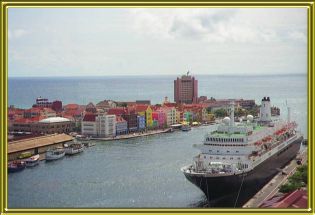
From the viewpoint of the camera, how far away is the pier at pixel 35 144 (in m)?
9.03

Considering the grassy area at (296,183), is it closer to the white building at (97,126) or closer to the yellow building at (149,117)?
the white building at (97,126)

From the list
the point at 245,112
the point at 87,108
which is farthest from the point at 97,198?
the point at 245,112

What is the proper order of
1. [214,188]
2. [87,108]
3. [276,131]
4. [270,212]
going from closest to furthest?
[270,212] < [214,188] < [276,131] < [87,108]

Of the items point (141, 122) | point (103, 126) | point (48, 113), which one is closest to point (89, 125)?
point (103, 126)

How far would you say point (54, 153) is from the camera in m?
9.55

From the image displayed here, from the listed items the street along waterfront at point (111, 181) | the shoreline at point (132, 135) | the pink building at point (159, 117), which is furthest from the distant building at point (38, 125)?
the pink building at point (159, 117)

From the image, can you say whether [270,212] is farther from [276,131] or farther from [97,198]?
[276,131]

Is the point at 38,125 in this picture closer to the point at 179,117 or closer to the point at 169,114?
the point at 169,114

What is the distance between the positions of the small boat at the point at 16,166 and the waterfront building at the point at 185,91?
10.5 m

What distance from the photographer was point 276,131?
28.4 ft

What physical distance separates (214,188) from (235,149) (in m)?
0.90

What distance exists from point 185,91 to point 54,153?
10005mm

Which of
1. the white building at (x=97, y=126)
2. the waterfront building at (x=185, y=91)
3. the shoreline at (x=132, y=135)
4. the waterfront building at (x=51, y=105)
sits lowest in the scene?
the shoreline at (x=132, y=135)

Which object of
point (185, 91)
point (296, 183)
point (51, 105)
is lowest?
point (296, 183)
